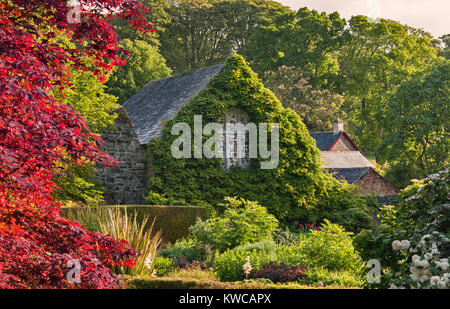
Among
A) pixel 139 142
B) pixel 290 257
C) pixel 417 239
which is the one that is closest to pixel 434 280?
pixel 417 239

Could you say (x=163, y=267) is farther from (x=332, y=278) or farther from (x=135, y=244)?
(x=332, y=278)

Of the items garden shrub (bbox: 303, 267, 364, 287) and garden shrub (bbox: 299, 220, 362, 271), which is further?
garden shrub (bbox: 299, 220, 362, 271)

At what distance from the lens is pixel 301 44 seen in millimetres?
48094

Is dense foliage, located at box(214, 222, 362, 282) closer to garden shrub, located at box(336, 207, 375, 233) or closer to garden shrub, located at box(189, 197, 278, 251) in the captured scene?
garden shrub, located at box(189, 197, 278, 251)

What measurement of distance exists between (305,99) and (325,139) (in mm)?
4737

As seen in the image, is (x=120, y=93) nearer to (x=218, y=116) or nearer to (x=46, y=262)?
(x=218, y=116)

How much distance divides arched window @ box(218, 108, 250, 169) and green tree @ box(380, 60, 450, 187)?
1423cm

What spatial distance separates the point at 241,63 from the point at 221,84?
128 cm

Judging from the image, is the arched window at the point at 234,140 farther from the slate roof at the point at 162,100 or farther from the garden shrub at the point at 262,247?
the garden shrub at the point at 262,247

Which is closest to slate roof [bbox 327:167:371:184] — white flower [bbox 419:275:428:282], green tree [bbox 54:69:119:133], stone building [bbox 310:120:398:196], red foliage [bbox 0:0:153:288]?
stone building [bbox 310:120:398:196]

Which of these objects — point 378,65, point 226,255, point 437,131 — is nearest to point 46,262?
point 226,255

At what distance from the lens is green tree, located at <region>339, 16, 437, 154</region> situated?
48.3 meters

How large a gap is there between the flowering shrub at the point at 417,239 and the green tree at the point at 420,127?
26.2 m

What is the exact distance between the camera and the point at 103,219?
43.3 ft
